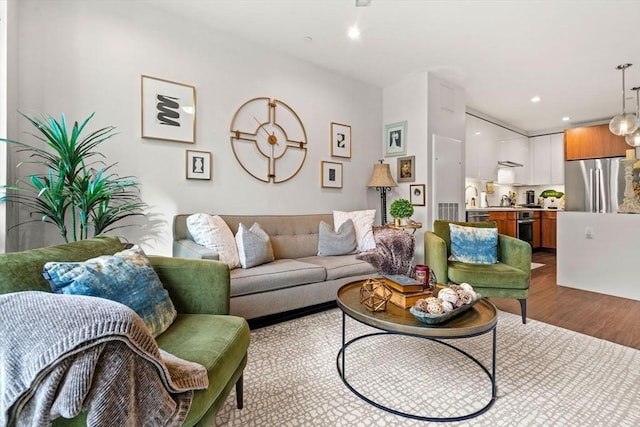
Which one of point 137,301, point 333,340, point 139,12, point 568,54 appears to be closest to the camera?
point 137,301

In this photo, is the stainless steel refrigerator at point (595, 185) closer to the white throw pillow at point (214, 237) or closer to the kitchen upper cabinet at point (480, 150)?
the kitchen upper cabinet at point (480, 150)

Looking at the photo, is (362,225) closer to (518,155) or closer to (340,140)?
(340,140)

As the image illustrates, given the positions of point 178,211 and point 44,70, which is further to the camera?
point 178,211

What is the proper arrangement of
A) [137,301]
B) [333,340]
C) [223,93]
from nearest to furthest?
[137,301] < [333,340] < [223,93]

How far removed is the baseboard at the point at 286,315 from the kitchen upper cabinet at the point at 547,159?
6162mm

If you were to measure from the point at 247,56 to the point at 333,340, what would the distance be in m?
2.90

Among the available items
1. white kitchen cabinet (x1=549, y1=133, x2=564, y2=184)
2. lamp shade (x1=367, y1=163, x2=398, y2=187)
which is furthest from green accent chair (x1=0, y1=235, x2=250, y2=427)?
white kitchen cabinet (x1=549, y1=133, x2=564, y2=184)

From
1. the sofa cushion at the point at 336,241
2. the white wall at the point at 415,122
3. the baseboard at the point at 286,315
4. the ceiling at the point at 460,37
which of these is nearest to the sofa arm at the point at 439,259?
the sofa cushion at the point at 336,241

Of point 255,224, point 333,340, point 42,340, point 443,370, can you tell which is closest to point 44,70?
point 255,224

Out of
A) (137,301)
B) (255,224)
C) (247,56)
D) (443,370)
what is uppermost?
(247,56)

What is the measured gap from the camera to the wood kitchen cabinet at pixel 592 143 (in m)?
5.54

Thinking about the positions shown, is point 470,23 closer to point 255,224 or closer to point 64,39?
point 255,224

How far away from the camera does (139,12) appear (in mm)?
2623

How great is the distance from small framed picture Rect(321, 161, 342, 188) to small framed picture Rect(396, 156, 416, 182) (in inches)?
33.9
